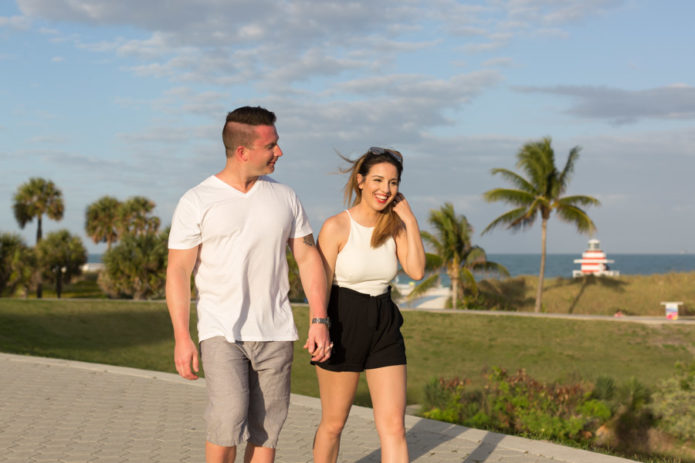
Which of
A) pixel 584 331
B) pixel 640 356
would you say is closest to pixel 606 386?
pixel 640 356

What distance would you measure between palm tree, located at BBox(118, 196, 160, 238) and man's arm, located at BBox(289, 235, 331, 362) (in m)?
57.3

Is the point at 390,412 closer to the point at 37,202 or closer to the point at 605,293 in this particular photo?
the point at 605,293


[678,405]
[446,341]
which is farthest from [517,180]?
[678,405]

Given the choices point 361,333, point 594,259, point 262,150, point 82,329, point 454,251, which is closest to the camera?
point 262,150

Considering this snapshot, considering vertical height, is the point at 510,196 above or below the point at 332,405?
above

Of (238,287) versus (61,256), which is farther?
(61,256)

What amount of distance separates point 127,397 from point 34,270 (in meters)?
48.2

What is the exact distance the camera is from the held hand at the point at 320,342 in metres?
3.79

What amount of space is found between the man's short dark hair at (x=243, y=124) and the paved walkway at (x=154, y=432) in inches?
131

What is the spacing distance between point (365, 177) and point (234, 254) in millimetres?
1073

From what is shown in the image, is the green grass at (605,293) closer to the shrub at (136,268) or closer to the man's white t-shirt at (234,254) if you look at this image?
the shrub at (136,268)

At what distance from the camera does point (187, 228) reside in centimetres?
349

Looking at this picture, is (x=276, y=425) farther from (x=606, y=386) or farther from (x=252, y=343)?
(x=606, y=386)

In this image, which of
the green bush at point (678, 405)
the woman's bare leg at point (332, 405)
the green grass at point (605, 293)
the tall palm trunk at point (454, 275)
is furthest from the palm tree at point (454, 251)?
the woman's bare leg at point (332, 405)
